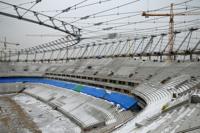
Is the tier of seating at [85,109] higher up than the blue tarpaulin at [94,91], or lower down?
lower down

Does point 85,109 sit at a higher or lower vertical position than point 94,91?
lower

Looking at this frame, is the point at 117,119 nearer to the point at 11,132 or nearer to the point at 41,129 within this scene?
the point at 41,129

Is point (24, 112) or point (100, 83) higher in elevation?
point (100, 83)

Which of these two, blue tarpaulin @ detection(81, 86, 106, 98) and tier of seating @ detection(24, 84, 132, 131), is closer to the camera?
tier of seating @ detection(24, 84, 132, 131)

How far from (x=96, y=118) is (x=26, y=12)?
547 inches

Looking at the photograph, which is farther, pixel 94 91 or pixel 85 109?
pixel 94 91

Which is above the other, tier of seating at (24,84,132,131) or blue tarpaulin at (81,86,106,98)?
blue tarpaulin at (81,86,106,98)

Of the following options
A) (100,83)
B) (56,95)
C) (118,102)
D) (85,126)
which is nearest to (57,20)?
(85,126)

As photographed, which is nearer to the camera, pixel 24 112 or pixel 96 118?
pixel 96 118

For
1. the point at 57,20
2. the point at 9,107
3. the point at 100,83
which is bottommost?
the point at 9,107

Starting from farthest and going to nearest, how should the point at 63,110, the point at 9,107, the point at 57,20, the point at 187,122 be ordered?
the point at 9,107, the point at 63,110, the point at 57,20, the point at 187,122

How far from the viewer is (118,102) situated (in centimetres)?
3050

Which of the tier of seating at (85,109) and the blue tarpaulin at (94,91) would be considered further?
the blue tarpaulin at (94,91)

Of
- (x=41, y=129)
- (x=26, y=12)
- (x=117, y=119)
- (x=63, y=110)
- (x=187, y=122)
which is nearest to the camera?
(x=187, y=122)
